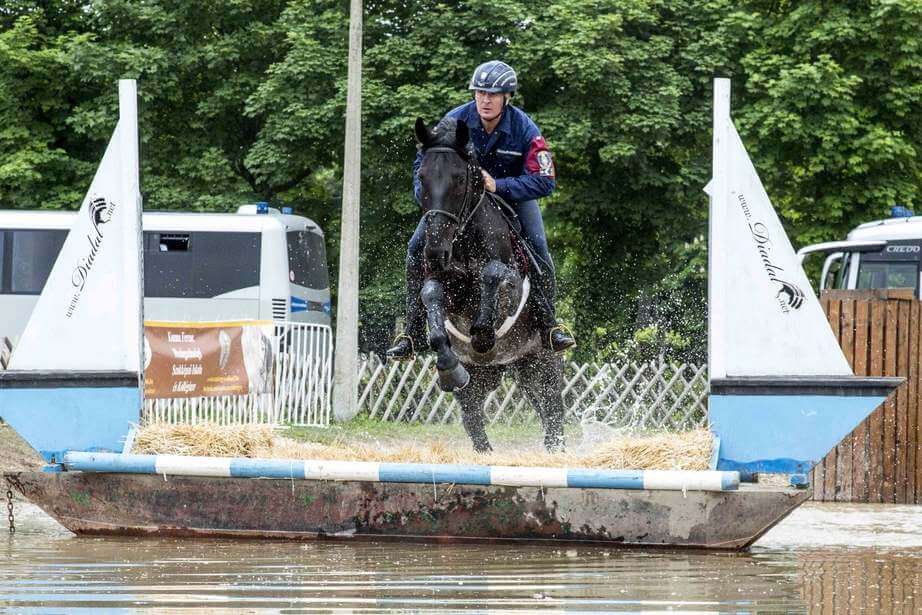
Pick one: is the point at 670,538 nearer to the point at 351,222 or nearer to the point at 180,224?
the point at 351,222

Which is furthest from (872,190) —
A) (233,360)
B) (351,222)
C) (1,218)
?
(1,218)

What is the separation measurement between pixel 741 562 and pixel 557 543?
108 cm

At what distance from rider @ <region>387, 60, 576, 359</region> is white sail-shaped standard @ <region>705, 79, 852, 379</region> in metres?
1.38

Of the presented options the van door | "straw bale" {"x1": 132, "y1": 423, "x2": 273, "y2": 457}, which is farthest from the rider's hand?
the van door

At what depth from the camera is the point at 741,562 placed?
7.23 m

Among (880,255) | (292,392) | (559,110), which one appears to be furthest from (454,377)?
(559,110)

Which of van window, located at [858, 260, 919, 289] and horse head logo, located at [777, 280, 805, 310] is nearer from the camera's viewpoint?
horse head logo, located at [777, 280, 805, 310]

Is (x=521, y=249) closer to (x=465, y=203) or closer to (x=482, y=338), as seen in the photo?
(x=482, y=338)

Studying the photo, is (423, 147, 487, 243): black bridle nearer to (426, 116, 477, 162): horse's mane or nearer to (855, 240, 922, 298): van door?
(426, 116, 477, 162): horse's mane

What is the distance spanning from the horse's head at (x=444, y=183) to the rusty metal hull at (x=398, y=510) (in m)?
1.36

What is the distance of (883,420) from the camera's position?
39.1 ft

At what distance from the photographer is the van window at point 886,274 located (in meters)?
20.4

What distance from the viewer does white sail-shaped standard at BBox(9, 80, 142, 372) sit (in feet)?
27.5

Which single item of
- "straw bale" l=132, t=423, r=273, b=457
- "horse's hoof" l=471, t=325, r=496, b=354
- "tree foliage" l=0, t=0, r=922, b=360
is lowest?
"straw bale" l=132, t=423, r=273, b=457
